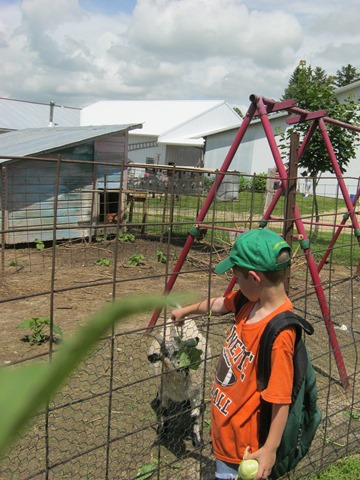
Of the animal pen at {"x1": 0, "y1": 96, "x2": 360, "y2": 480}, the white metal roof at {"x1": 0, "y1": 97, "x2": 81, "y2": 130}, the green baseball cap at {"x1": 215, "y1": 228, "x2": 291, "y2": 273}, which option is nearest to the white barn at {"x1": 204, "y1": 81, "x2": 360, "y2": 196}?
the white metal roof at {"x1": 0, "y1": 97, "x2": 81, "y2": 130}

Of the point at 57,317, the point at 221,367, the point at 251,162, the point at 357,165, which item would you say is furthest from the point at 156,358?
the point at 251,162

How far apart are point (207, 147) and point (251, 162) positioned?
3.40 m

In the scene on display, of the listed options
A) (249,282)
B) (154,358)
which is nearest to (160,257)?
(154,358)

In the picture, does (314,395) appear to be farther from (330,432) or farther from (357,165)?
(357,165)

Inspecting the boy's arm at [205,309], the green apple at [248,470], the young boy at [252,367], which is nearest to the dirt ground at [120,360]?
the boy's arm at [205,309]

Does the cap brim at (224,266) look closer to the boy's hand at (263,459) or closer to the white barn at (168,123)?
the boy's hand at (263,459)

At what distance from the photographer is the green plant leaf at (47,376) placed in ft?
0.55

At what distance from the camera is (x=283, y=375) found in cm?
174

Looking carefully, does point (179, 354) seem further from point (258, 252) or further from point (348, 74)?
point (348, 74)

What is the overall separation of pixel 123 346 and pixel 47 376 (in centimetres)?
434

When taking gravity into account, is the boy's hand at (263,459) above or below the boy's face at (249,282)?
below

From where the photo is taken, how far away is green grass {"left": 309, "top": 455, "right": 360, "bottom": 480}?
2.73 metres

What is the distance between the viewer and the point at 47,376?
0.57 ft

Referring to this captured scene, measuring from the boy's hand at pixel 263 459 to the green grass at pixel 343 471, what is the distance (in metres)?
1.11
